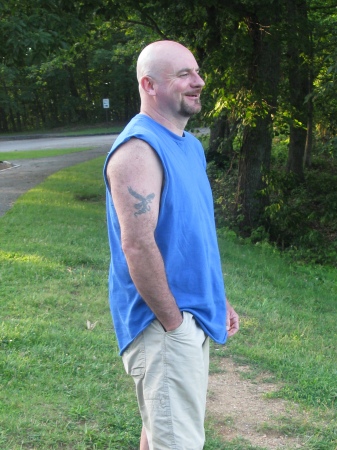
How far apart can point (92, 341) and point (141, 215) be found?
2846 mm

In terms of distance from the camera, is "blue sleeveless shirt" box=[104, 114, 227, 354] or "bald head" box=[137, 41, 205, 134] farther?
"bald head" box=[137, 41, 205, 134]

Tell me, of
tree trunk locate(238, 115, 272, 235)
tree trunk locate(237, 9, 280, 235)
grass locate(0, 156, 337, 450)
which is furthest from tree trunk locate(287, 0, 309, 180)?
grass locate(0, 156, 337, 450)

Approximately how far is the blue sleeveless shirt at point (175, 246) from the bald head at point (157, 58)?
0.18 meters

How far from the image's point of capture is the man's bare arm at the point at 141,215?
7.44 ft

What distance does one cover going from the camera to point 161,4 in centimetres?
1183

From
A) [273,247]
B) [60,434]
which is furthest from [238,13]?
[60,434]

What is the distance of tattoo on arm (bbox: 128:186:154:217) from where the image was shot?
7.39 feet

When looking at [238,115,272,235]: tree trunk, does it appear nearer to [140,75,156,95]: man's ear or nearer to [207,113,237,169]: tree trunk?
[207,113,237,169]: tree trunk

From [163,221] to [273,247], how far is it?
30.4 ft

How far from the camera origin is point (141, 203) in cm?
225

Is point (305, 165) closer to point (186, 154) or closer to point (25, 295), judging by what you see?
point (25, 295)

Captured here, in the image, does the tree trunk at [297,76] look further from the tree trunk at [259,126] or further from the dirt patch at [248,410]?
the dirt patch at [248,410]

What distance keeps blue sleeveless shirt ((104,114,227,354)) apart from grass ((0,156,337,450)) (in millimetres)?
1331

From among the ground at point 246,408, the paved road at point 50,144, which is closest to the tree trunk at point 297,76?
the ground at point 246,408
